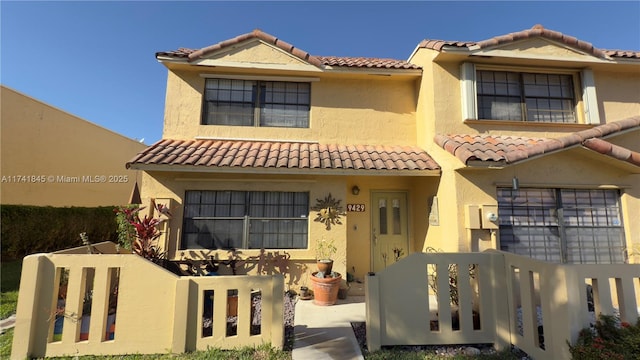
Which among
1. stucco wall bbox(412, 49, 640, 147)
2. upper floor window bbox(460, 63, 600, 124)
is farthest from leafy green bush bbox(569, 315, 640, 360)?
upper floor window bbox(460, 63, 600, 124)

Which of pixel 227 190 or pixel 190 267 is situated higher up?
pixel 227 190

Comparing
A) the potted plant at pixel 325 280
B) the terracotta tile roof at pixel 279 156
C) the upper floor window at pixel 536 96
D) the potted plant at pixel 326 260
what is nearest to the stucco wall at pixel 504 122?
the upper floor window at pixel 536 96

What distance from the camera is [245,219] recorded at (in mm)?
7938

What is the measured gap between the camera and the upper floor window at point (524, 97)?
830 centimetres

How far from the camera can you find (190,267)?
23.4 ft

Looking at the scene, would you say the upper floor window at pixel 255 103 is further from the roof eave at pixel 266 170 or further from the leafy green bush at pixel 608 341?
the leafy green bush at pixel 608 341

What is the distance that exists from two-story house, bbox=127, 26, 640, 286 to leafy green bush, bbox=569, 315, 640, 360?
3.05m

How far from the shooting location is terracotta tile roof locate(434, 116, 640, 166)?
20.7 feet

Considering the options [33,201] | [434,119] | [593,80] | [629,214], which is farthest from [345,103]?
[33,201]

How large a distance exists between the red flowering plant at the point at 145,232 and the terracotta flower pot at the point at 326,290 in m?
4.13

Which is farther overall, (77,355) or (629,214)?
(629,214)

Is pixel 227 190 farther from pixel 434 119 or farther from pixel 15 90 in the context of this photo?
pixel 15 90

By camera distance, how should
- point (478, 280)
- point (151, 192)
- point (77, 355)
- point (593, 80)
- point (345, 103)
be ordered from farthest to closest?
point (345, 103), point (593, 80), point (151, 192), point (478, 280), point (77, 355)

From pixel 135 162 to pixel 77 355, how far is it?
4.17m
